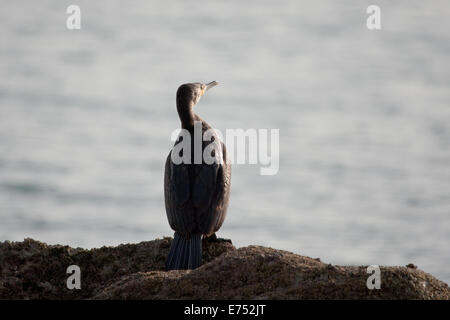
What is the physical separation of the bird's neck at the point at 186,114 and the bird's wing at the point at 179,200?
0.83m

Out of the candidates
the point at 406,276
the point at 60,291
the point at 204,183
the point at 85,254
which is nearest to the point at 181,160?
the point at 204,183

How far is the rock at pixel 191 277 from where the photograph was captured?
896 cm

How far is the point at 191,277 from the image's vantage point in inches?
376

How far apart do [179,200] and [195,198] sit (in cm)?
22

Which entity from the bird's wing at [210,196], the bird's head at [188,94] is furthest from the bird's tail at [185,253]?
the bird's head at [188,94]

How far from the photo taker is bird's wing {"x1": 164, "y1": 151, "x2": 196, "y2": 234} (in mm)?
11773

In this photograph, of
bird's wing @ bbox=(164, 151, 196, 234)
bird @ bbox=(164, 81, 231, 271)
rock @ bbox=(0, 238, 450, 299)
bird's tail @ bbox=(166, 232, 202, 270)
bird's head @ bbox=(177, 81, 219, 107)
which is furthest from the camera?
bird's head @ bbox=(177, 81, 219, 107)

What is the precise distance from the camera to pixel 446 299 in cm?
888

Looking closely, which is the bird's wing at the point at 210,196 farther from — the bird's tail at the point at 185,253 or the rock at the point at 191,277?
the rock at the point at 191,277

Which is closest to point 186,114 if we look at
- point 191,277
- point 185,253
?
point 185,253

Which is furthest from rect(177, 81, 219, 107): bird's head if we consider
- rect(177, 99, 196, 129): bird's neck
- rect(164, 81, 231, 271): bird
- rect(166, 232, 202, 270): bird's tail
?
rect(166, 232, 202, 270): bird's tail

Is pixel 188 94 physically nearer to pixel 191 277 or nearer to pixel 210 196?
pixel 210 196

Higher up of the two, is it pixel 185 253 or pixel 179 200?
pixel 179 200

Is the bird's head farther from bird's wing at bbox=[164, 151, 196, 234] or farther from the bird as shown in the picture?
bird's wing at bbox=[164, 151, 196, 234]
